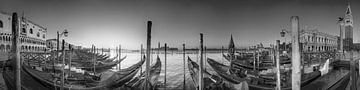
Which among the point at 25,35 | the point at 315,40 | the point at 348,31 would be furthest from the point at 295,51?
the point at 315,40

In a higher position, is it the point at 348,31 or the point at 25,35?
the point at 25,35

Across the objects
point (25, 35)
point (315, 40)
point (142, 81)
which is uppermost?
point (25, 35)

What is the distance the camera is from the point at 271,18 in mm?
8648

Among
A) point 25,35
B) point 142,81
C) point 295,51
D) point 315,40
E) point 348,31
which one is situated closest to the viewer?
point 295,51

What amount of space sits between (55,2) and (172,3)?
4.58 m

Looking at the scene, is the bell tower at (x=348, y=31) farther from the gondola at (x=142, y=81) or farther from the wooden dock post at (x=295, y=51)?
the wooden dock post at (x=295, y=51)

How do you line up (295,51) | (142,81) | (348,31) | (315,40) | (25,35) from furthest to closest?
(315,40) < (25,35) < (348,31) < (142,81) < (295,51)

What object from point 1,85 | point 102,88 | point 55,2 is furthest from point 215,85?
point 55,2

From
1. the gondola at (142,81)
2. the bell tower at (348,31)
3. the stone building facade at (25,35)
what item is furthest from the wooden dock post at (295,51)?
the stone building facade at (25,35)

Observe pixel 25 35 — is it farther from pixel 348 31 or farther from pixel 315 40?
pixel 315 40

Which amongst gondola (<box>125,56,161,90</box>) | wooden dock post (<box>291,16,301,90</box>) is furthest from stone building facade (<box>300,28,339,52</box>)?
wooden dock post (<box>291,16,301,90</box>)

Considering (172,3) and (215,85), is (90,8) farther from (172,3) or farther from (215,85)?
(215,85)

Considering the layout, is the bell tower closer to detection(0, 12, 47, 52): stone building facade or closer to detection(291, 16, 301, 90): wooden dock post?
detection(291, 16, 301, 90): wooden dock post

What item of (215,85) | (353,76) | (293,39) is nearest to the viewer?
(293,39)
